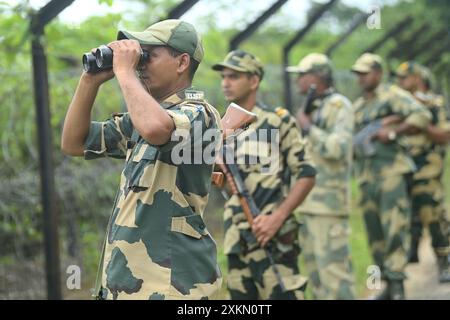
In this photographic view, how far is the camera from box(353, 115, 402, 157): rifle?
25.1ft

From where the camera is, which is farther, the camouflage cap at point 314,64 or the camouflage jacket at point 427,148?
the camouflage jacket at point 427,148

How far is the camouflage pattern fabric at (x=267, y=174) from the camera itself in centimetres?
512

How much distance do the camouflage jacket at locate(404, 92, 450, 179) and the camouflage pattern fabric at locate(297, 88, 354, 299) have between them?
2242 mm

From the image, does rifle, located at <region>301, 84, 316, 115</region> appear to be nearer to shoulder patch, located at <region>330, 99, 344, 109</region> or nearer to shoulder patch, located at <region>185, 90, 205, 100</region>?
shoulder patch, located at <region>330, 99, 344, 109</region>

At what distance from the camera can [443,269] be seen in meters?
8.32

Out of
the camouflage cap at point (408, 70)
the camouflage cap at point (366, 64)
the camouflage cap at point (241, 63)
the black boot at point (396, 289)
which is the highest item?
the camouflage cap at point (408, 70)

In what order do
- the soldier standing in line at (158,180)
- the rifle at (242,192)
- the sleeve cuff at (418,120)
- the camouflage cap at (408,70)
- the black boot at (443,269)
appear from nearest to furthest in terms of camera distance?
the soldier standing in line at (158,180)
the rifle at (242,192)
the sleeve cuff at (418,120)
the black boot at (443,269)
the camouflage cap at (408,70)

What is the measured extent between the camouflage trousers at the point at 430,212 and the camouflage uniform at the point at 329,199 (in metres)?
2.16

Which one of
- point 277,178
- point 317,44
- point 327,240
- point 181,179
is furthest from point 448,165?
point 181,179

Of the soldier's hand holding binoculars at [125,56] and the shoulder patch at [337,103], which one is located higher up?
the shoulder patch at [337,103]

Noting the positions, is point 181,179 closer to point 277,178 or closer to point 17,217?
point 277,178

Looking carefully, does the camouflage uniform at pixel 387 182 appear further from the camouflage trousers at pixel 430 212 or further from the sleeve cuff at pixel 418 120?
the camouflage trousers at pixel 430 212

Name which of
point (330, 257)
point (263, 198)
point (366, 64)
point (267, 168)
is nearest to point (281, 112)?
point (267, 168)

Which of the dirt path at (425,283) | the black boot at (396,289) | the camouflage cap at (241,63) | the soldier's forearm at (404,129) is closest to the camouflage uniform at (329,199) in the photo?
the black boot at (396,289)
